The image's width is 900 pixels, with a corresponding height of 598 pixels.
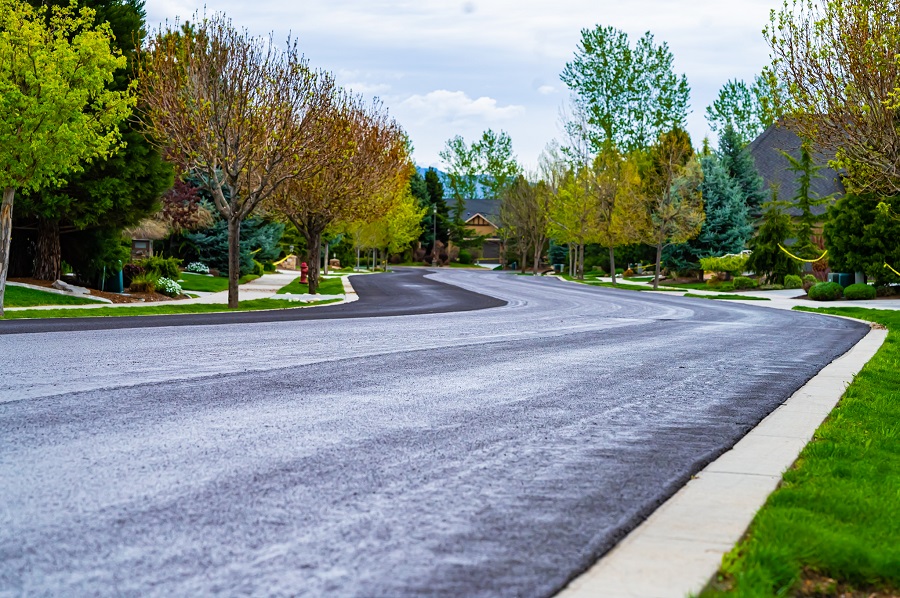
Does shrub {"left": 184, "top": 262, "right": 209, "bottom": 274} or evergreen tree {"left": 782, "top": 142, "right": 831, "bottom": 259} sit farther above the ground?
evergreen tree {"left": 782, "top": 142, "right": 831, "bottom": 259}

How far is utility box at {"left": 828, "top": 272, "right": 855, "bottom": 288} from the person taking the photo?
38069 millimetres

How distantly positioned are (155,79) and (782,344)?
18582 mm

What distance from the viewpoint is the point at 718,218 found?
55250mm

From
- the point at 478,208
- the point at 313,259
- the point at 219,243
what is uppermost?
the point at 478,208

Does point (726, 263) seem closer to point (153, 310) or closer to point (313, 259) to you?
point (313, 259)

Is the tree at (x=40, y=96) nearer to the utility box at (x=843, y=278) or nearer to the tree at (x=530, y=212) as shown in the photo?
the utility box at (x=843, y=278)

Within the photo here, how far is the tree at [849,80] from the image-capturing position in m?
14.4

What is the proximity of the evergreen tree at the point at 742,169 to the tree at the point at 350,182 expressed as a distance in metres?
29.3

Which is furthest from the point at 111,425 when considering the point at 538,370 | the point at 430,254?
the point at 430,254

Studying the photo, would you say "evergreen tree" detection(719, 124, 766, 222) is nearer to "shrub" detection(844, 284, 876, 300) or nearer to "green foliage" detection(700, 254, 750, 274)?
"green foliage" detection(700, 254, 750, 274)

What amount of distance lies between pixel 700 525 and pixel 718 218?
5316cm

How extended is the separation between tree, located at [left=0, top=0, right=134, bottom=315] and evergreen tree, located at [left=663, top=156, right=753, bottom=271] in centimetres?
4119

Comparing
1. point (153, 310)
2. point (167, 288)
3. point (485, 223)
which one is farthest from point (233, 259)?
point (485, 223)

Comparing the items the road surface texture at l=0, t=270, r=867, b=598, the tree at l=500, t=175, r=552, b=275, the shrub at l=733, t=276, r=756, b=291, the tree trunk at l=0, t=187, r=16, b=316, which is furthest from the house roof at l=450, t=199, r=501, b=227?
the road surface texture at l=0, t=270, r=867, b=598
